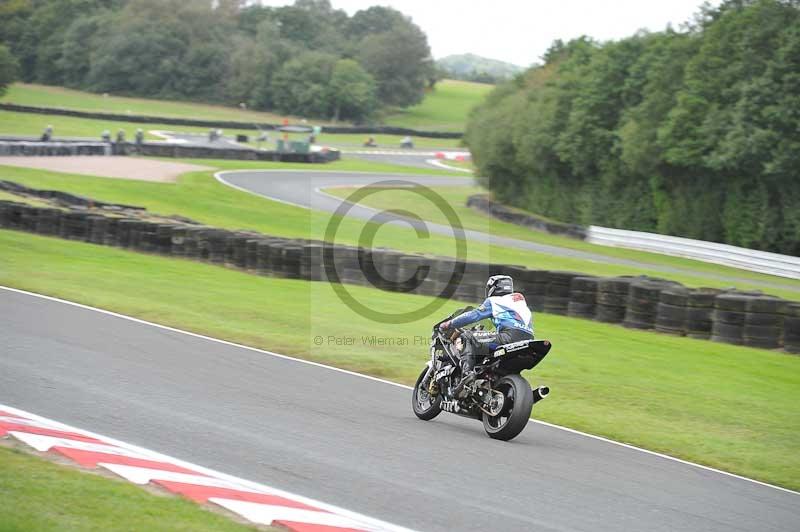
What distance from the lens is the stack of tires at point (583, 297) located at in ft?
54.7

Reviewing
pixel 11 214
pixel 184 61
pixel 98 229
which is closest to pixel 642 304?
pixel 98 229

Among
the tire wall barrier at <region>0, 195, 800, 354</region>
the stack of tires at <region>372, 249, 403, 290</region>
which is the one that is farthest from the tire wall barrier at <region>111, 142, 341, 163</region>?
the stack of tires at <region>372, 249, 403, 290</region>

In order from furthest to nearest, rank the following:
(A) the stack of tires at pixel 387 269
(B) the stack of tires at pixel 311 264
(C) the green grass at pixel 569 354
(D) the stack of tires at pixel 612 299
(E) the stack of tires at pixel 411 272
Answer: (B) the stack of tires at pixel 311 264 → (A) the stack of tires at pixel 387 269 → (E) the stack of tires at pixel 411 272 → (D) the stack of tires at pixel 612 299 → (C) the green grass at pixel 569 354

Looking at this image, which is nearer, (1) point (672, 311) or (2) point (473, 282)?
(1) point (672, 311)

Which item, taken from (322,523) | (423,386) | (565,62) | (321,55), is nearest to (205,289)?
(423,386)

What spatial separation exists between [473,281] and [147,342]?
682 centimetres

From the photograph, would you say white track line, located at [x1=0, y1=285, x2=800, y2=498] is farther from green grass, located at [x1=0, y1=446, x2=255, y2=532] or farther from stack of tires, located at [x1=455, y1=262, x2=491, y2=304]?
stack of tires, located at [x1=455, y1=262, x2=491, y2=304]

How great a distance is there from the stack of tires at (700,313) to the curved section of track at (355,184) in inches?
510

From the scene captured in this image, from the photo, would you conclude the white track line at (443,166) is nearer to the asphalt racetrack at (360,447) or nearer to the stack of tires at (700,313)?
the stack of tires at (700,313)

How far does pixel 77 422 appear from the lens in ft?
27.4

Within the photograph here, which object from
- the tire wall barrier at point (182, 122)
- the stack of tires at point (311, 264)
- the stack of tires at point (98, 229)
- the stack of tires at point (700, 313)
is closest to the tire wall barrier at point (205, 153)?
the tire wall barrier at point (182, 122)

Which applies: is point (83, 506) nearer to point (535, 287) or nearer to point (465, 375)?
point (465, 375)

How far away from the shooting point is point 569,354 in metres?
13.9

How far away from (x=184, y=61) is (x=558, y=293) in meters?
96.0
